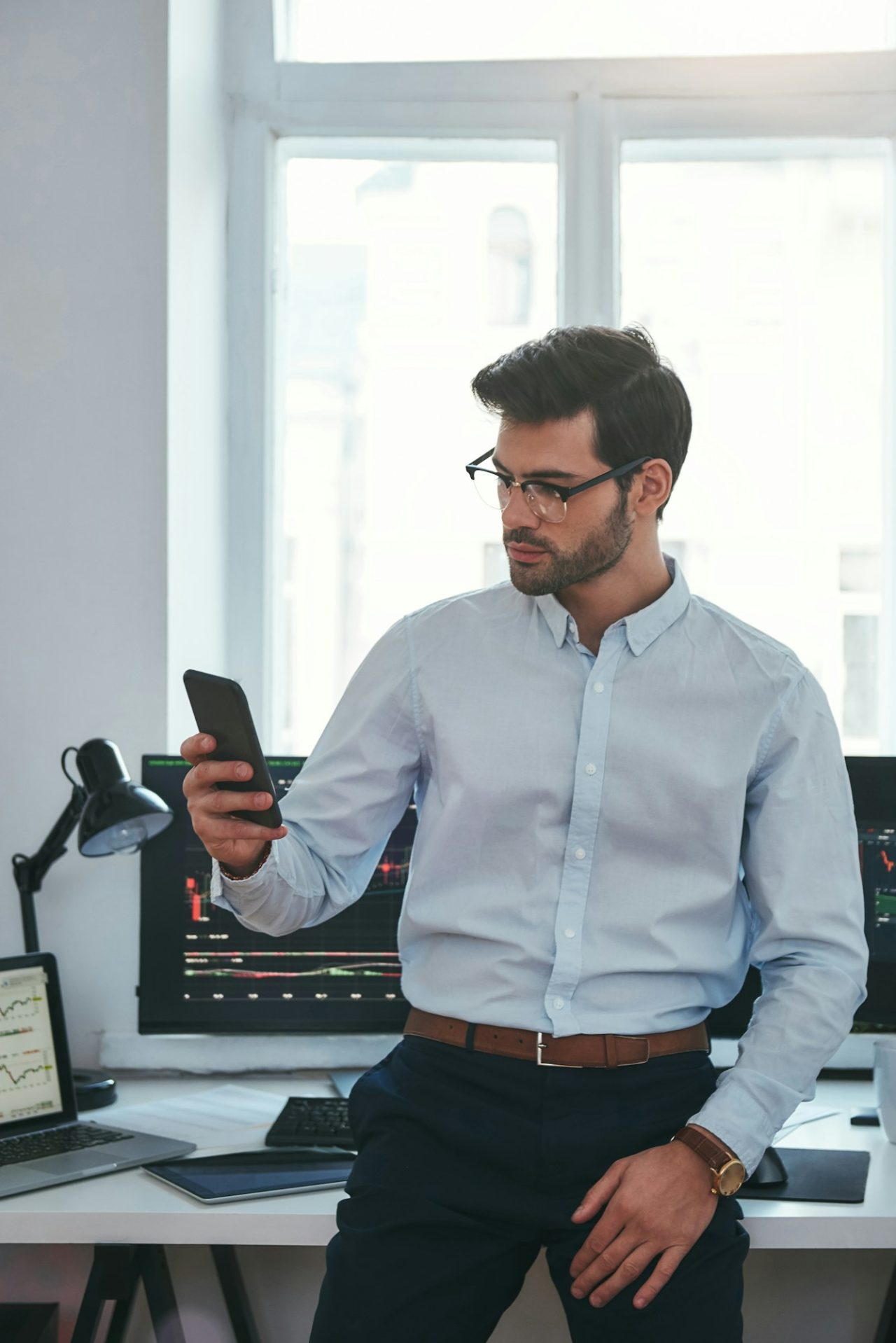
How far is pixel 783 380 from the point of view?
230 cm

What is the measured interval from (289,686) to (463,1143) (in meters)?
1.18

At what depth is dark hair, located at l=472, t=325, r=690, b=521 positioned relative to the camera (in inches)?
56.4

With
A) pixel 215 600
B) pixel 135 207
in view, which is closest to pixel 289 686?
pixel 215 600

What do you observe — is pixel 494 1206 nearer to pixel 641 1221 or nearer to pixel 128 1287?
pixel 641 1221

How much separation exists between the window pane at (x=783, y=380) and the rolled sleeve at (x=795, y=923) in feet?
2.81

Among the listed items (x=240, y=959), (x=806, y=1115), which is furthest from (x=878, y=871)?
(x=240, y=959)

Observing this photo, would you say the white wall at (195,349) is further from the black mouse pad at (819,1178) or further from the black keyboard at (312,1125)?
the black mouse pad at (819,1178)

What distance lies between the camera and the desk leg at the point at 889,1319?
5.69 ft

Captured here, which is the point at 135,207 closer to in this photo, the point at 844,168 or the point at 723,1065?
the point at 844,168

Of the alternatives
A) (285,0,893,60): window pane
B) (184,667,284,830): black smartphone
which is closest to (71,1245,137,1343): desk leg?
(184,667,284,830): black smartphone

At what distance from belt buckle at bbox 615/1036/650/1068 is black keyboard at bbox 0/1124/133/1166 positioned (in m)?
0.70

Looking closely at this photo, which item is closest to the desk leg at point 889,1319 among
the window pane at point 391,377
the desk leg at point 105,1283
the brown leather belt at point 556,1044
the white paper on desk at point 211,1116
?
the brown leather belt at point 556,1044

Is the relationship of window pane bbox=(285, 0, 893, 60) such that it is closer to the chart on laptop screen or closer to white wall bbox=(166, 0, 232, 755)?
white wall bbox=(166, 0, 232, 755)

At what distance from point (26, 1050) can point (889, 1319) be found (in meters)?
1.28
